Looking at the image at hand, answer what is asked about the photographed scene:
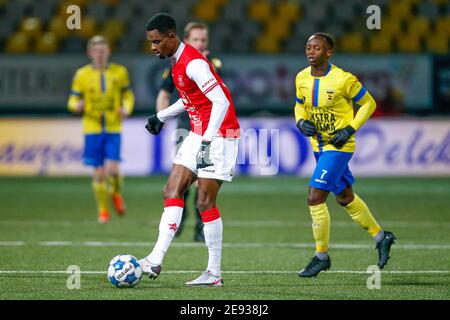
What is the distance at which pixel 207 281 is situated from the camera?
25.5 ft

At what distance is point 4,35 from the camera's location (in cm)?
2312

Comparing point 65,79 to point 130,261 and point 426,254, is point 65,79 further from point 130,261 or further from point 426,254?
point 130,261

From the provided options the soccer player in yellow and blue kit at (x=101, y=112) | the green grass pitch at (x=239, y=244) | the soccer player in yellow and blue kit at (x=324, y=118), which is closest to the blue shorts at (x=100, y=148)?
the soccer player in yellow and blue kit at (x=101, y=112)

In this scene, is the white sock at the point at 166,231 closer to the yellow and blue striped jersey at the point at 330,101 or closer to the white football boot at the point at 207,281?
the white football boot at the point at 207,281

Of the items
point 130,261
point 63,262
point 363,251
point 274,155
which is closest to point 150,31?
point 130,261

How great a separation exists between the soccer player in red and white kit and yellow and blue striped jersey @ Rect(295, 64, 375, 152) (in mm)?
877

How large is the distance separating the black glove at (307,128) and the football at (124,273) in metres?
1.91

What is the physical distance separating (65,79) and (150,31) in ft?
44.3

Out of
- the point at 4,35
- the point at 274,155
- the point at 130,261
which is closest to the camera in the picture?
the point at 130,261

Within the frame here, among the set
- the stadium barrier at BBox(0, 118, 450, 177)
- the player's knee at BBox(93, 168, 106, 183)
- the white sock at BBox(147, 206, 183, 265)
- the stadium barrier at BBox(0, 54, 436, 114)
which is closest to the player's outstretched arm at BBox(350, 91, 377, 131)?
the white sock at BBox(147, 206, 183, 265)

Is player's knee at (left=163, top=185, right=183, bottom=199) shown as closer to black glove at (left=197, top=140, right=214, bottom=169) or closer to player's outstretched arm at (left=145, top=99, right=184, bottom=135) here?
black glove at (left=197, top=140, right=214, bottom=169)

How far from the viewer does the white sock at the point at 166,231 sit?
25.6 feet

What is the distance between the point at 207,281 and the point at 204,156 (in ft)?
3.19
